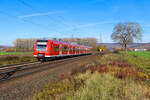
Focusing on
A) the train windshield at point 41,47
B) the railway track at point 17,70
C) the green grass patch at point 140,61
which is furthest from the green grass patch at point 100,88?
the train windshield at point 41,47

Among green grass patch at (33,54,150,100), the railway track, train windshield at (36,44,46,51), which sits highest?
train windshield at (36,44,46,51)

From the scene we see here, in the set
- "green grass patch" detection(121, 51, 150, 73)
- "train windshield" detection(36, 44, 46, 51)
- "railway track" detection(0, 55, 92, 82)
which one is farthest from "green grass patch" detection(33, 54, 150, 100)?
"train windshield" detection(36, 44, 46, 51)

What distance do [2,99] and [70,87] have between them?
108 inches

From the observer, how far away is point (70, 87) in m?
6.15

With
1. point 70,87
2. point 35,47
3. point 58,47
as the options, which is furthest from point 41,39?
point 70,87

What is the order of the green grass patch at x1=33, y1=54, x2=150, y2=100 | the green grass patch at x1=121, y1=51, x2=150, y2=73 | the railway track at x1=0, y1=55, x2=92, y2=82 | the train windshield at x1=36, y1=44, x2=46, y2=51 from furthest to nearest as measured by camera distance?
the train windshield at x1=36, y1=44, x2=46, y2=51 < the green grass patch at x1=121, y1=51, x2=150, y2=73 < the railway track at x1=0, y1=55, x2=92, y2=82 < the green grass patch at x1=33, y1=54, x2=150, y2=100

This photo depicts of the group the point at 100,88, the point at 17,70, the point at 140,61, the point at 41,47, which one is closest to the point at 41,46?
the point at 41,47

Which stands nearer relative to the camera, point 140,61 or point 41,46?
point 41,46

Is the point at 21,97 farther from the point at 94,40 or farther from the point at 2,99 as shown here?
the point at 94,40

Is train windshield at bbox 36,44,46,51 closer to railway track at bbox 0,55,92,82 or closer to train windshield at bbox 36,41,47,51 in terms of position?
train windshield at bbox 36,41,47,51

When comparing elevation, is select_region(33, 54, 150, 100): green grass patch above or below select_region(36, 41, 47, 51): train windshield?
below

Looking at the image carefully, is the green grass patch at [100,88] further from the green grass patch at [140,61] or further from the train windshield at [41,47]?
the train windshield at [41,47]

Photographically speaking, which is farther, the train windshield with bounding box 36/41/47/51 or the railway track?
the train windshield with bounding box 36/41/47/51

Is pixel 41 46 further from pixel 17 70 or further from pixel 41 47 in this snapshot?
pixel 17 70
